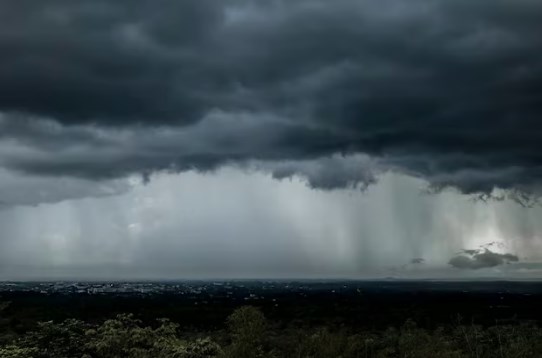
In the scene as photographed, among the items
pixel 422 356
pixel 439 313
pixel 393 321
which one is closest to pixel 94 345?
pixel 422 356

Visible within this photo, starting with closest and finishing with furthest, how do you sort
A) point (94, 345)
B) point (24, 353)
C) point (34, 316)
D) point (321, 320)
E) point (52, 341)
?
point (24, 353), point (94, 345), point (52, 341), point (34, 316), point (321, 320)

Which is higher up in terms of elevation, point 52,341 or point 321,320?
point 52,341

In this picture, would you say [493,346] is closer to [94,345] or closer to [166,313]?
[94,345]

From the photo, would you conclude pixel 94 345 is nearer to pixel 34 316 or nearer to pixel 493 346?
pixel 493 346

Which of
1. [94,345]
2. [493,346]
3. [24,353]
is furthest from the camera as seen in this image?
[493,346]

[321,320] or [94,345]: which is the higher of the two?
[94,345]

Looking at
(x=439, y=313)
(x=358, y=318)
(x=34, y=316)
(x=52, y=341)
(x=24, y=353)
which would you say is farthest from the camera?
(x=439, y=313)

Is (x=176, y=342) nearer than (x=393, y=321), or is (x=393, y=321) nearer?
(x=176, y=342)

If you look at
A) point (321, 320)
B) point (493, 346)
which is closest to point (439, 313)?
point (321, 320)

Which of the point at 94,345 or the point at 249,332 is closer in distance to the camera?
the point at 249,332
